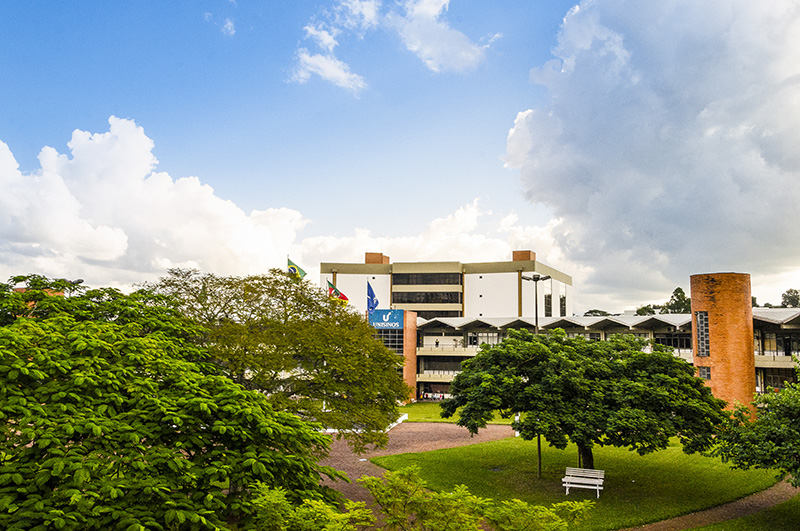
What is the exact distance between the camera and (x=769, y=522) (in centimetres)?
1739

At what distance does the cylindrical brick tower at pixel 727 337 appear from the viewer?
34.8 metres

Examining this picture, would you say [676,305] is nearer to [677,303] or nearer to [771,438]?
[677,303]

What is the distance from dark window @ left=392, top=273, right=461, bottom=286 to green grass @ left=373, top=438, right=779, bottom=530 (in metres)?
48.6

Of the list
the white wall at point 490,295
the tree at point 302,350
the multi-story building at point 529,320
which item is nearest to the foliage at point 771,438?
the multi-story building at point 529,320

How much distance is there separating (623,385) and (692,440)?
3034 millimetres

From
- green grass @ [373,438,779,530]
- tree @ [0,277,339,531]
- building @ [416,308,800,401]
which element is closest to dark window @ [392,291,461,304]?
building @ [416,308,800,401]

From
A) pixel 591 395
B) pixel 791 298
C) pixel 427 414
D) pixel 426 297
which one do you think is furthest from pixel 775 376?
pixel 791 298

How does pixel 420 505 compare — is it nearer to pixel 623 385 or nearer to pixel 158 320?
pixel 158 320

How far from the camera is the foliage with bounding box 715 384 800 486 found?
15.3 m

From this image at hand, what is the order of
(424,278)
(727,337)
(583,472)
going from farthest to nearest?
(424,278)
(727,337)
(583,472)

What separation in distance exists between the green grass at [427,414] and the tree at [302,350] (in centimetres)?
1881

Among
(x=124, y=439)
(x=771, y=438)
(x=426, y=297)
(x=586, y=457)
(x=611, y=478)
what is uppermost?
(x=426, y=297)

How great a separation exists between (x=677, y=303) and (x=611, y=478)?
274 ft

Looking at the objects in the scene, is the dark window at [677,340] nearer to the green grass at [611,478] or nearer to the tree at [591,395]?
the green grass at [611,478]
